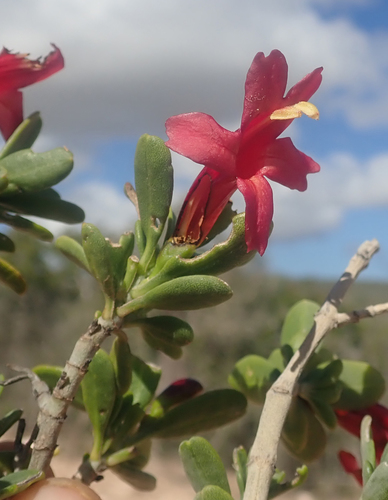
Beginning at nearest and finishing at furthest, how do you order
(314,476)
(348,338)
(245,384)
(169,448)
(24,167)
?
(24,167)
(245,384)
(348,338)
(314,476)
(169,448)

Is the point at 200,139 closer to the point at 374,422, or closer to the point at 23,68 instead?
the point at 23,68

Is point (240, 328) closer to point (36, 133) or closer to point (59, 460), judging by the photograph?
point (59, 460)

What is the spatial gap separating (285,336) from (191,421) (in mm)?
299

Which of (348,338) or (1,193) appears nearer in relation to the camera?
(1,193)

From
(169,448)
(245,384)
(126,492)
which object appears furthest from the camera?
(169,448)

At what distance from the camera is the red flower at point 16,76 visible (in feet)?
2.85

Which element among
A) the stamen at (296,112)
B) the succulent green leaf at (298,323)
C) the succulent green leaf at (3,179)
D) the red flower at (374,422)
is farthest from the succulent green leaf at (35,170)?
the red flower at (374,422)

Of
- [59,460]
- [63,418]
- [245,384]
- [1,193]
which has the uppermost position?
[1,193]

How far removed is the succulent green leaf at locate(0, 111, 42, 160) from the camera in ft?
2.84

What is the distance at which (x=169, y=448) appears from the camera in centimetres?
1063

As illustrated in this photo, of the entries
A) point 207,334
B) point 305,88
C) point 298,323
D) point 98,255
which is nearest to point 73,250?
point 98,255

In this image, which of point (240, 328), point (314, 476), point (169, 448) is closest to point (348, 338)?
point (240, 328)

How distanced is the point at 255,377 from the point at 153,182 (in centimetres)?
45

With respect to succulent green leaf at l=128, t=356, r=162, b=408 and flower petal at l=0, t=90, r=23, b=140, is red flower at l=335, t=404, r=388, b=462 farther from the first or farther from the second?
flower petal at l=0, t=90, r=23, b=140
